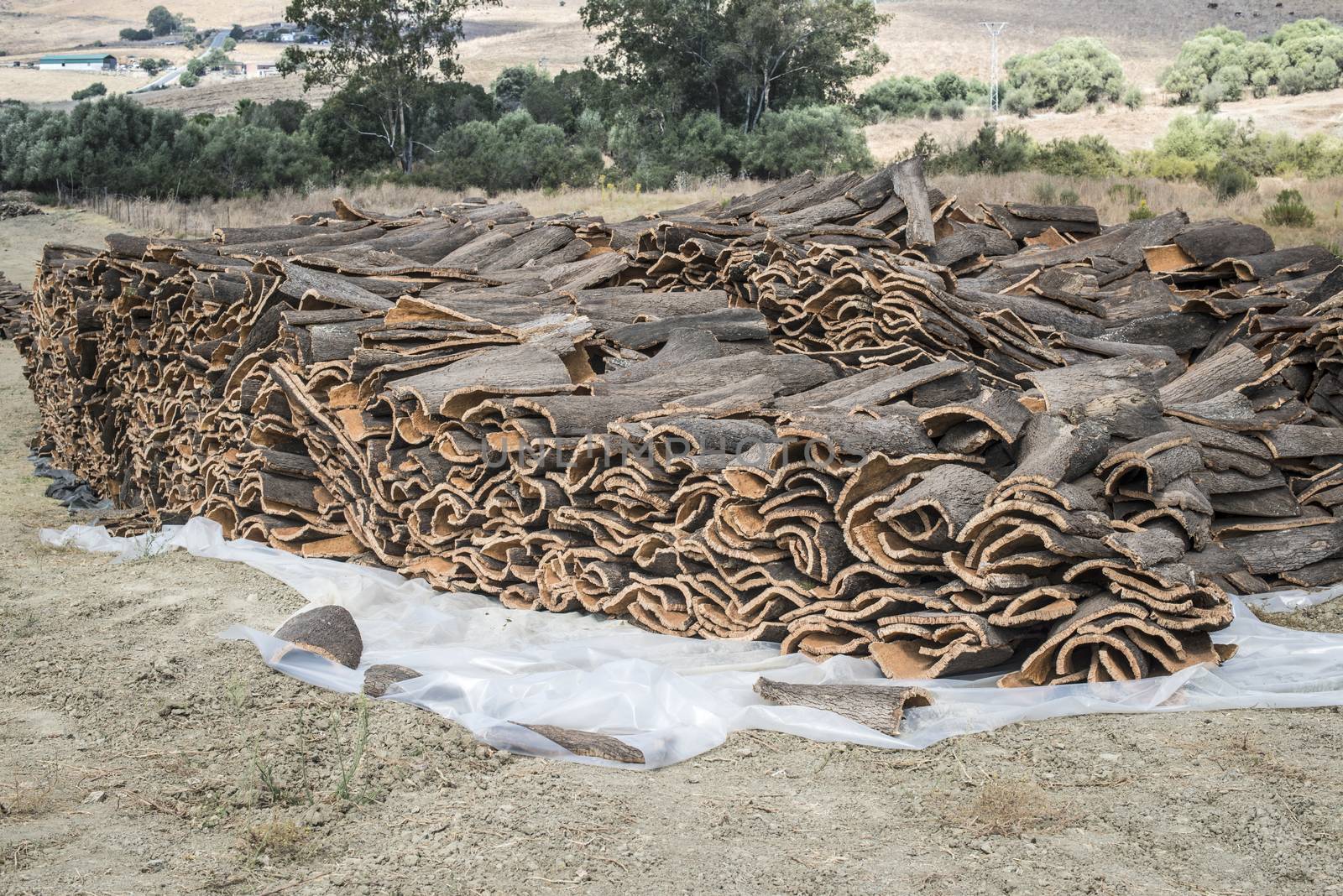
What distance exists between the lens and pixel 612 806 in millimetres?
3271

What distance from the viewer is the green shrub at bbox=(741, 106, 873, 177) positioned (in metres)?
29.0

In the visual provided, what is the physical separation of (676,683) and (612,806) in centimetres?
82

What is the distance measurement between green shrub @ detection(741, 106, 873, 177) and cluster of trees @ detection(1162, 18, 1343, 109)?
54.6 feet

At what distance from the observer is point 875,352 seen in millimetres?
6309

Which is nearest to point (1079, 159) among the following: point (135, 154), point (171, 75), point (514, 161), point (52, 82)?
point (514, 161)

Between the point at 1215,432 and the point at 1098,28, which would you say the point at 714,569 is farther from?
the point at 1098,28

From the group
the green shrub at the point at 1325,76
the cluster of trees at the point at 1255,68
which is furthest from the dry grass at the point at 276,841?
the green shrub at the point at 1325,76

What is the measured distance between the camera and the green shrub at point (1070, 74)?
139 ft

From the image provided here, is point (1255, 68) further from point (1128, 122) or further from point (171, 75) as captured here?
point (171, 75)

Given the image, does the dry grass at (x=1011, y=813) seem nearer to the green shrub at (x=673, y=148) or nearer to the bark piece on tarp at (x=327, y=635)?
the bark piece on tarp at (x=327, y=635)

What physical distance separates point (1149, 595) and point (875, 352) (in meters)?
2.73

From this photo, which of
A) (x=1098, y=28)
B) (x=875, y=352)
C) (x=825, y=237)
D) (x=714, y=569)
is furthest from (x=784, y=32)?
(x=1098, y=28)

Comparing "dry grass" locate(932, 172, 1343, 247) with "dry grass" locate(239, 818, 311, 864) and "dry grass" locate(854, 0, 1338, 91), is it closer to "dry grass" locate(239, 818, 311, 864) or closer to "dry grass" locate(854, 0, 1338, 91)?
"dry grass" locate(239, 818, 311, 864)

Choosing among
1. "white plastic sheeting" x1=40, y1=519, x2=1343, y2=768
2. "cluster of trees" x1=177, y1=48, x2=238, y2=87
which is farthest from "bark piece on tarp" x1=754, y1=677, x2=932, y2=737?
"cluster of trees" x1=177, y1=48, x2=238, y2=87
